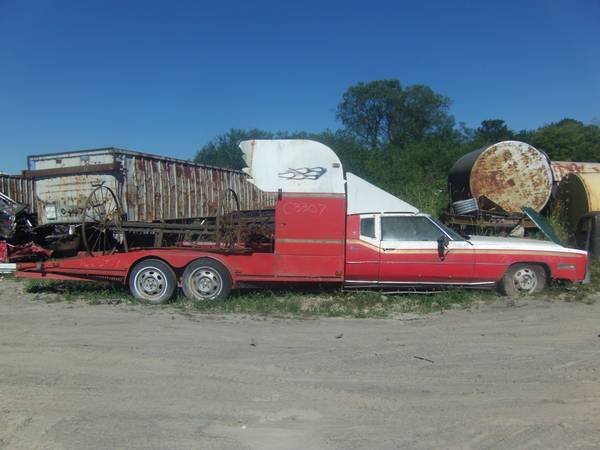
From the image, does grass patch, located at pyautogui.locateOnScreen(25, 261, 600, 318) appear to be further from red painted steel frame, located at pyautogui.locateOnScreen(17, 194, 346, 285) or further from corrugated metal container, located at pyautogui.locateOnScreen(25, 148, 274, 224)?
corrugated metal container, located at pyautogui.locateOnScreen(25, 148, 274, 224)

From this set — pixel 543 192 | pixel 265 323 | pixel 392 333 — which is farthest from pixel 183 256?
pixel 543 192

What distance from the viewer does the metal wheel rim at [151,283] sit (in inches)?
348

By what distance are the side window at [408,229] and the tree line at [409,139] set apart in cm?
731

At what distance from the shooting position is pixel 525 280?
8852mm

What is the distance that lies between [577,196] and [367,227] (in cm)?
826

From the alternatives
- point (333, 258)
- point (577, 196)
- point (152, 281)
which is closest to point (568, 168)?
point (577, 196)

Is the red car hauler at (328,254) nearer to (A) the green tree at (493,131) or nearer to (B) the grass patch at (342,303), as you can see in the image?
(B) the grass patch at (342,303)

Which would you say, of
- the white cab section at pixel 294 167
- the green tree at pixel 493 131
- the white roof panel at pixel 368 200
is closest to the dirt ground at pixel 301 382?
the white roof panel at pixel 368 200

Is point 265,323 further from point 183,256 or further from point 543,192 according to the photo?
point 543,192

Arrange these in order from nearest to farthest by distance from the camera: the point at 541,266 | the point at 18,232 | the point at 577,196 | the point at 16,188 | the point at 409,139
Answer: the point at 541,266 → the point at 18,232 → the point at 577,196 → the point at 16,188 → the point at 409,139

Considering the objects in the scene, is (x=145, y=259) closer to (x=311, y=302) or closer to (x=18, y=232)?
(x=311, y=302)

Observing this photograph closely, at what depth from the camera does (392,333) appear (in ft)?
21.9

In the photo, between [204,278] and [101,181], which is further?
[101,181]

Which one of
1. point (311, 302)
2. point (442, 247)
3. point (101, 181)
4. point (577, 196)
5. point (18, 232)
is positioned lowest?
point (311, 302)
